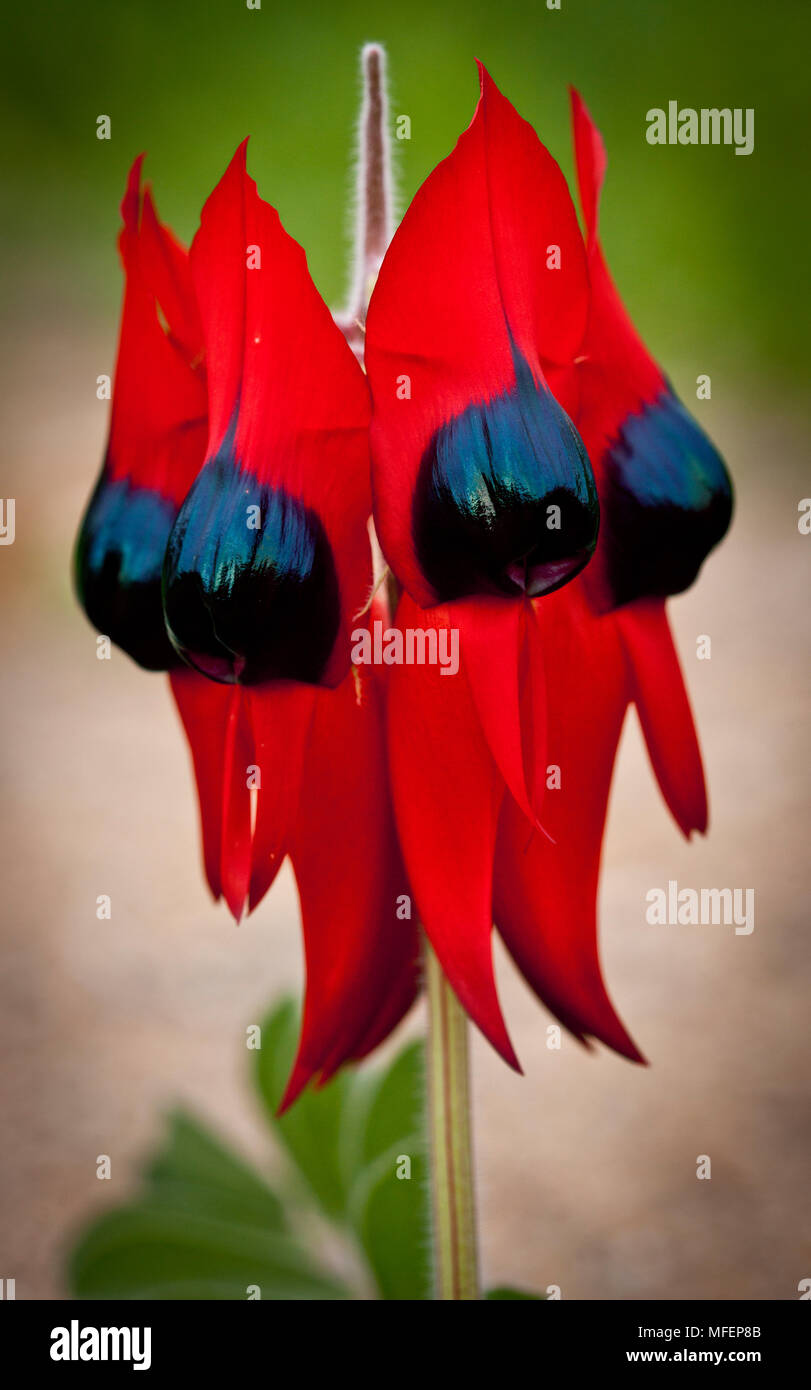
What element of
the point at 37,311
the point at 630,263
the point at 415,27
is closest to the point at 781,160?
the point at 630,263

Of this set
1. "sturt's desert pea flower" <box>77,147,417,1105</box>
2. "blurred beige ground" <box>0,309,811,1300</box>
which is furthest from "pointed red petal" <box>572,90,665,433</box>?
"blurred beige ground" <box>0,309,811,1300</box>

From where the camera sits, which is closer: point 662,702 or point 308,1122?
point 662,702

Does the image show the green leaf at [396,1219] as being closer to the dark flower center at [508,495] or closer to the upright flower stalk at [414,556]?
the upright flower stalk at [414,556]

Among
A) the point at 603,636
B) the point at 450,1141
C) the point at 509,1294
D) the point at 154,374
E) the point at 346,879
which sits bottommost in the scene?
the point at 509,1294

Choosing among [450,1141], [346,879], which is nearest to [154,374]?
[346,879]

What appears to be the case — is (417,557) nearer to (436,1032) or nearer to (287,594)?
(287,594)
